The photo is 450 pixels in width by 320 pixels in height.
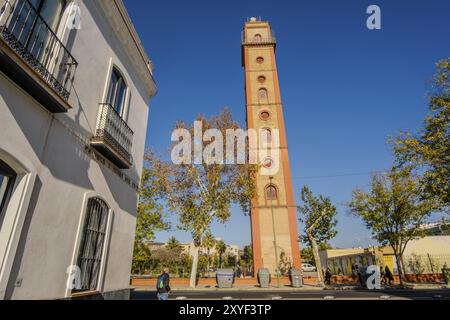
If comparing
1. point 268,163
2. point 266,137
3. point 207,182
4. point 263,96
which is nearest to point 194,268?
point 207,182

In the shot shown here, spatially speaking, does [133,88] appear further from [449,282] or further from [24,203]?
[449,282]

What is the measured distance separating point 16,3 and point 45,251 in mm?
4248

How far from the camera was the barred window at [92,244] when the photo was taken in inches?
233

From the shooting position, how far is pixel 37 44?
483 cm

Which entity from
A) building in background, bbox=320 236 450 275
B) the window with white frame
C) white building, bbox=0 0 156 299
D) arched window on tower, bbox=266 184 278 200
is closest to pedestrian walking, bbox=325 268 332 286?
building in background, bbox=320 236 450 275

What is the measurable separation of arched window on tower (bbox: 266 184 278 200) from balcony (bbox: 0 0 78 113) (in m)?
24.0

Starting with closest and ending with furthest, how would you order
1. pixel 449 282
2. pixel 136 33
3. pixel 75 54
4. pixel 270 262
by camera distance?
pixel 75 54, pixel 136 33, pixel 449 282, pixel 270 262

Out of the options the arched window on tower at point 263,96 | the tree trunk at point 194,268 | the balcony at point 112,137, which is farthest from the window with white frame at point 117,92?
the arched window on tower at point 263,96

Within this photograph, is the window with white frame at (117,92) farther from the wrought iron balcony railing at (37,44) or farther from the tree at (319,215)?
the tree at (319,215)

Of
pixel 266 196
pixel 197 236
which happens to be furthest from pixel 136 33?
pixel 266 196

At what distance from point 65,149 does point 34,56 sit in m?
1.78

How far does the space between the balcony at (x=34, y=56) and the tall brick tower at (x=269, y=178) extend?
21.4 meters

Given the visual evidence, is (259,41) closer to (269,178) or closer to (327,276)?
(269,178)

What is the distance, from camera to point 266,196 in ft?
90.1
